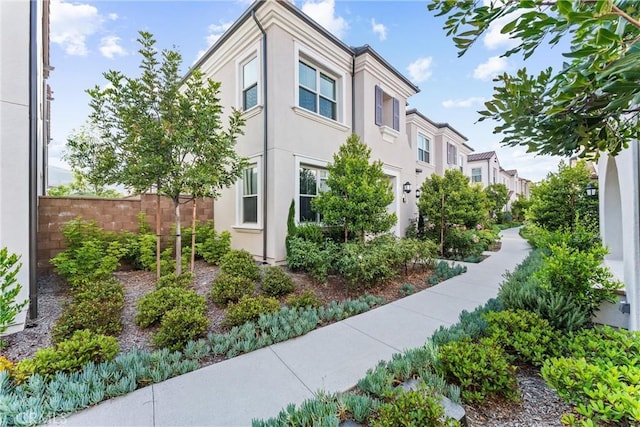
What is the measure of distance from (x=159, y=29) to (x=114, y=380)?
20.2 ft

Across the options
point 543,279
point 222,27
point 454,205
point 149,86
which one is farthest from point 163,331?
point 454,205

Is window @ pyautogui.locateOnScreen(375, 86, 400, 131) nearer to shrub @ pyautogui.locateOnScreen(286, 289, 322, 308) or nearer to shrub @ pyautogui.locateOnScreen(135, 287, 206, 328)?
shrub @ pyautogui.locateOnScreen(286, 289, 322, 308)

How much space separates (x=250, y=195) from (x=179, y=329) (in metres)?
4.71

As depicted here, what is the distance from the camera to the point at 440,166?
15906mm

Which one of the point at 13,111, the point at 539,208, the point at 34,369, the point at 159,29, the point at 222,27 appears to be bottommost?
the point at 34,369

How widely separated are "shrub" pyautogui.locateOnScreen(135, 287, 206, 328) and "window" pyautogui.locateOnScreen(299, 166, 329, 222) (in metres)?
3.81

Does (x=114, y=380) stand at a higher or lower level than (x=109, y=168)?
lower

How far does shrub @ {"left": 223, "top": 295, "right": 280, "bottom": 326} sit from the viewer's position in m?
3.94

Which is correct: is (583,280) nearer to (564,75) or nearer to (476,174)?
(564,75)

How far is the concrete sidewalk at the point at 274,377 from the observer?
7.56ft

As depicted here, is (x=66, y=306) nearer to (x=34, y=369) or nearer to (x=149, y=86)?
(x=34, y=369)

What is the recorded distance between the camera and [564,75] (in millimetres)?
1639

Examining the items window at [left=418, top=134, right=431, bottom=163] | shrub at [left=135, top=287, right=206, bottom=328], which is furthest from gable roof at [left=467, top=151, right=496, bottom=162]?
shrub at [left=135, top=287, right=206, bottom=328]

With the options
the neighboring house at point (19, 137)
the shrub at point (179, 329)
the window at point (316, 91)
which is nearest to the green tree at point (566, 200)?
the window at point (316, 91)
